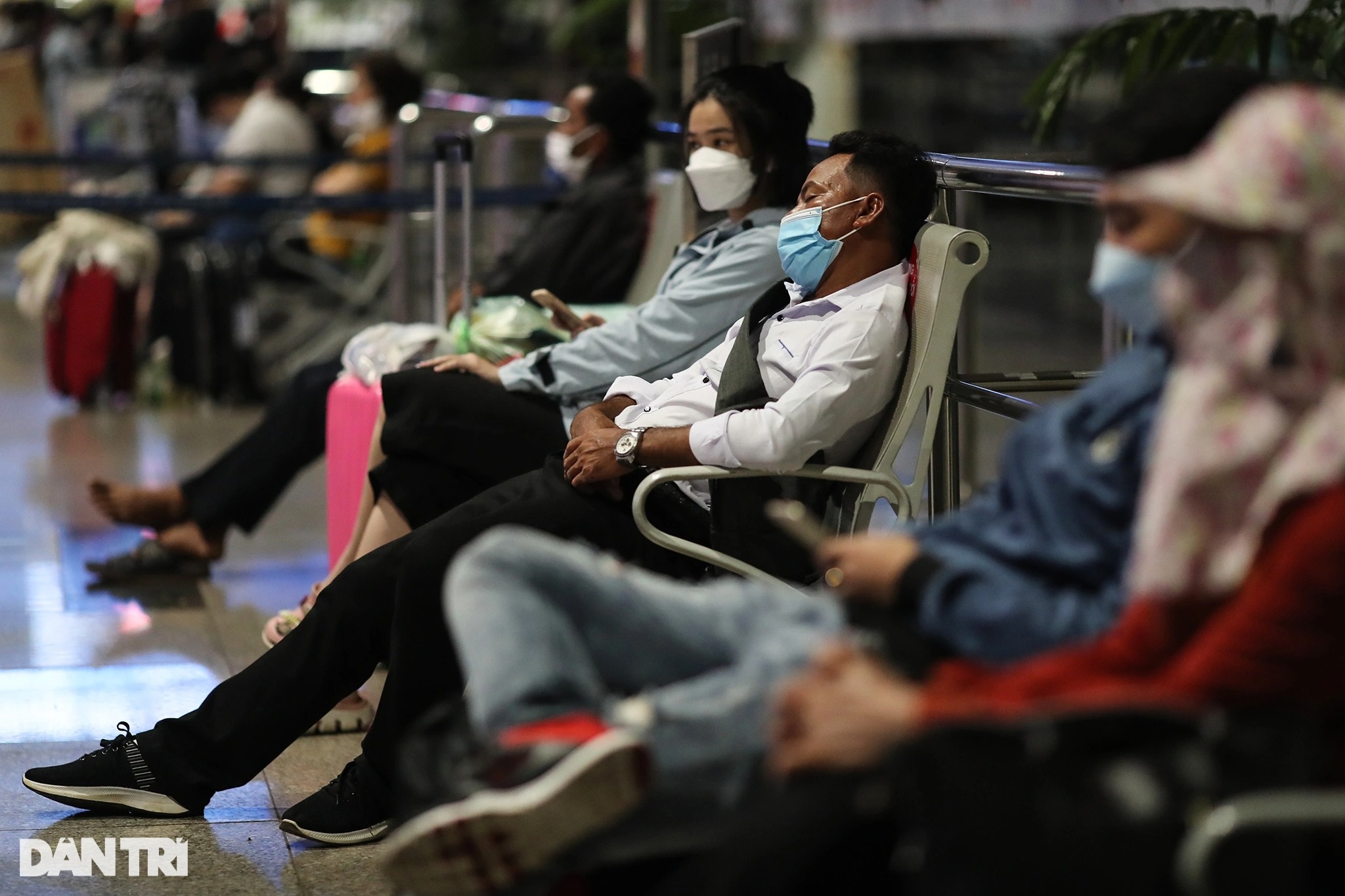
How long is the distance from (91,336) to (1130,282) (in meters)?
6.03

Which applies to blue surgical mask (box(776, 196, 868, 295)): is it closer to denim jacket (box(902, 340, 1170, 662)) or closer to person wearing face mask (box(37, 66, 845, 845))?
person wearing face mask (box(37, 66, 845, 845))

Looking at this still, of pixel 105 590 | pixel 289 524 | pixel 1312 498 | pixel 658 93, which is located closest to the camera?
pixel 1312 498

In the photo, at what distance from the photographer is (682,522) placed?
2.93 m

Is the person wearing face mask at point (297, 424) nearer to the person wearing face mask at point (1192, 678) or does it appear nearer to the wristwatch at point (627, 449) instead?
the wristwatch at point (627, 449)

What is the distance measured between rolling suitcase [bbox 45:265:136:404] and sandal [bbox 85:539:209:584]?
2686mm

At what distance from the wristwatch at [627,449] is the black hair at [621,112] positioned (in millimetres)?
2197

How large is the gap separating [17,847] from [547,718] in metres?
1.43

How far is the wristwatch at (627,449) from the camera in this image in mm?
2871

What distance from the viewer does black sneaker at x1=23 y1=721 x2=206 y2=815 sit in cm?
283

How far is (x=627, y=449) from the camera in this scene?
113 inches

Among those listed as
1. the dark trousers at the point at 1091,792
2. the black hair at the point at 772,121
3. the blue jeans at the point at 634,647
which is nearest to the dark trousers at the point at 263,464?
the black hair at the point at 772,121

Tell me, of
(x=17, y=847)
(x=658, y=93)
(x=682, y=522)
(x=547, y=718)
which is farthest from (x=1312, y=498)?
(x=658, y=93)

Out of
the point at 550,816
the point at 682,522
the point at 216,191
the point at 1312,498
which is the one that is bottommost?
the point at 216,191

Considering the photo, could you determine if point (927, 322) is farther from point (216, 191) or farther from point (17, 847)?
point (216, 191)
